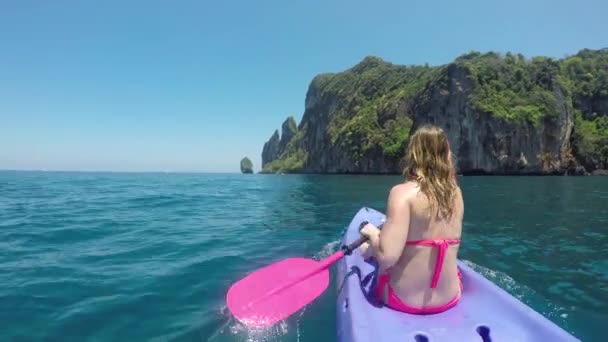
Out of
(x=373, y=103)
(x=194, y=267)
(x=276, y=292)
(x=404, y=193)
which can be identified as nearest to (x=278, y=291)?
(x=276, y=292)

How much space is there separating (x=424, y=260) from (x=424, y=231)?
0.88ft

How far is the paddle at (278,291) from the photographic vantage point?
4.11 meters

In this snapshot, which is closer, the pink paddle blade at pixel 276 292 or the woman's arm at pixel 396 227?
the woman's arm at pixel 396 227

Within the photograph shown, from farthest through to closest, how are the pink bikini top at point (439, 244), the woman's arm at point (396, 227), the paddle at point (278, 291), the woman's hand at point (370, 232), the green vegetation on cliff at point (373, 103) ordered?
the green vegetation on cliff at point (373, 103)
the paddle at point (278, 291)
the woman's hand at point (370, 232)
the pink bikini top at point (439, 244)
the woman's arm at point (396, 227)

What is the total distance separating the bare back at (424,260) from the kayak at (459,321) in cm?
19

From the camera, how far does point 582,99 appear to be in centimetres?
7750

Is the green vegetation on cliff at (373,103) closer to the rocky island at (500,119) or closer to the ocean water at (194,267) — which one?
the rocky island at (500,119)

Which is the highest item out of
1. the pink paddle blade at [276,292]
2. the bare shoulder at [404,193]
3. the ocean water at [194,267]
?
the bare shoulder at [404,193]

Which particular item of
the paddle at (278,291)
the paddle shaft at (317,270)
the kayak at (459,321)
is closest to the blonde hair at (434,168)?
the kayak at (459,321)

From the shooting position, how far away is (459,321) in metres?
3.17

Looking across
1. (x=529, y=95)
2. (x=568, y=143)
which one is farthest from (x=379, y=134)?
(x=568, y=143)

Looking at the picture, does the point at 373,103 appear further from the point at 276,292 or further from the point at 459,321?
the point at 459,321

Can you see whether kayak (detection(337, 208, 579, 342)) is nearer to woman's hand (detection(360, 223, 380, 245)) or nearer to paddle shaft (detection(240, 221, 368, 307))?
paddle shaft (detection(240, 221, 368, 307))

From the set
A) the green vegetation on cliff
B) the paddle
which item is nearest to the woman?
the paddle
